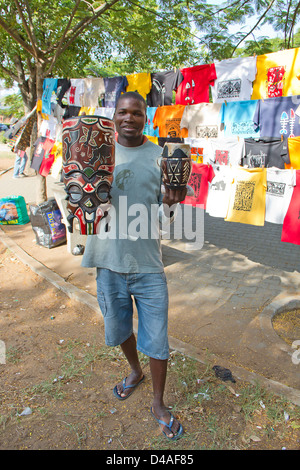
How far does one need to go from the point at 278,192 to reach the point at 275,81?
117 cm

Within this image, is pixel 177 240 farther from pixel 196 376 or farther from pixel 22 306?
pixel 196 376

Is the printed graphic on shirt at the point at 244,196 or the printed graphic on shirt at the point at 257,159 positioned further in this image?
the printed graphic on shirt at the point at 244,196

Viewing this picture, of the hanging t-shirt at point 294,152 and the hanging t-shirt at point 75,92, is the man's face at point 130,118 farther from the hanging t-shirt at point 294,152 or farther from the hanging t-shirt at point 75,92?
the hanging t-shirt at point 75,92

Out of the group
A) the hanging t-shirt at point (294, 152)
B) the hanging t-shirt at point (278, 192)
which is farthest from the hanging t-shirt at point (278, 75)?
the hanging t-shirt at point (278, 192)

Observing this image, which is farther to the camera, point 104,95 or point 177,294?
point 104,95

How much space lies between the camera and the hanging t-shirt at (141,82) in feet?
14.9

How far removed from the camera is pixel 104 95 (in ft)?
16.9

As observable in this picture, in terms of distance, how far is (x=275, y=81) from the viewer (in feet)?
11.4

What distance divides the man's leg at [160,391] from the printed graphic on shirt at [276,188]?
251 cm

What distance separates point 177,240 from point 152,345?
407 centimetres

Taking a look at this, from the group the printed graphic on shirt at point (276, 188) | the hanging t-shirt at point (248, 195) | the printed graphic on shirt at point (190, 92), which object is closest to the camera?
the printed graphic on shirt at point (276, 188)

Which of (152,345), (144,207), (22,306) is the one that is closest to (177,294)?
(22,306)

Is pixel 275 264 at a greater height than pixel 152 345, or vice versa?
pixel 152 345

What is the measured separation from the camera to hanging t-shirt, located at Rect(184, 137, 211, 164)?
4.27m
